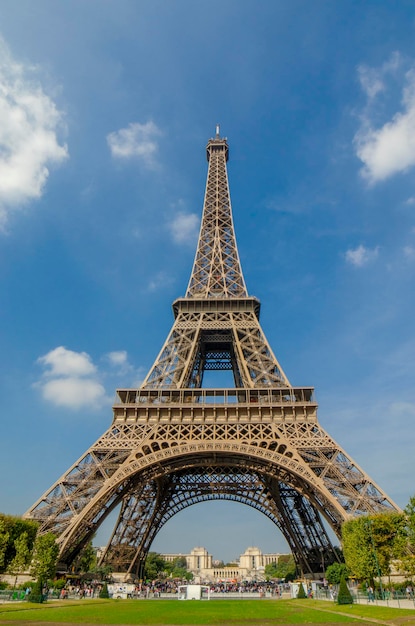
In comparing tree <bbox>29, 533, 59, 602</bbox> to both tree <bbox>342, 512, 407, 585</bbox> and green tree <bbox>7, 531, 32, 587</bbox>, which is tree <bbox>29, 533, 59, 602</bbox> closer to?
green tree <bbox>7, 531, 32, 587</bbox>

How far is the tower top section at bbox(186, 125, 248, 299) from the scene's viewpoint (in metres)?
46.7

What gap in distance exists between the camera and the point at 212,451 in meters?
31.2

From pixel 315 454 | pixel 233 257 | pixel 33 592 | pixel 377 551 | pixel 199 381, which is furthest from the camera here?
pixel 233 257

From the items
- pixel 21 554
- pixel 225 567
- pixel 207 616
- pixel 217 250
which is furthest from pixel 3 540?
pixel 225 567

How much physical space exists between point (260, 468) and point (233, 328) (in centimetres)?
1248

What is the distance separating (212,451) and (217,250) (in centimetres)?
2568

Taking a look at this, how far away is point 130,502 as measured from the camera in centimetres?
4138

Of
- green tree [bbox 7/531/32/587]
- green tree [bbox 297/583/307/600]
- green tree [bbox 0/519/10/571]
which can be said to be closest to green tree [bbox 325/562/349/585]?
green tree [bbox 297/583/307/600]

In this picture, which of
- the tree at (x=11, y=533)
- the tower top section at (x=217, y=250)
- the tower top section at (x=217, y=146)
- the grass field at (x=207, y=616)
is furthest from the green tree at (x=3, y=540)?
the tower top section at (x=217, y=146)

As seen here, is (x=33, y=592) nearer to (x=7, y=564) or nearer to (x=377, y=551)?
(x=7, y=564)

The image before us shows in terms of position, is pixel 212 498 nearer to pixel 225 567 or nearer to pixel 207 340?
pixel 207 340

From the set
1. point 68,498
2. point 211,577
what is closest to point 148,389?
point 68,498

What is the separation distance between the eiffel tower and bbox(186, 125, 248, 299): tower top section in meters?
0.21

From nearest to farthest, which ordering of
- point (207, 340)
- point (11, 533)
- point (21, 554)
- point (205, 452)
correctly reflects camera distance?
1. point (21, 554)
2. point (11, 533)
3. point (205, 452)
4. point (207, 340)
